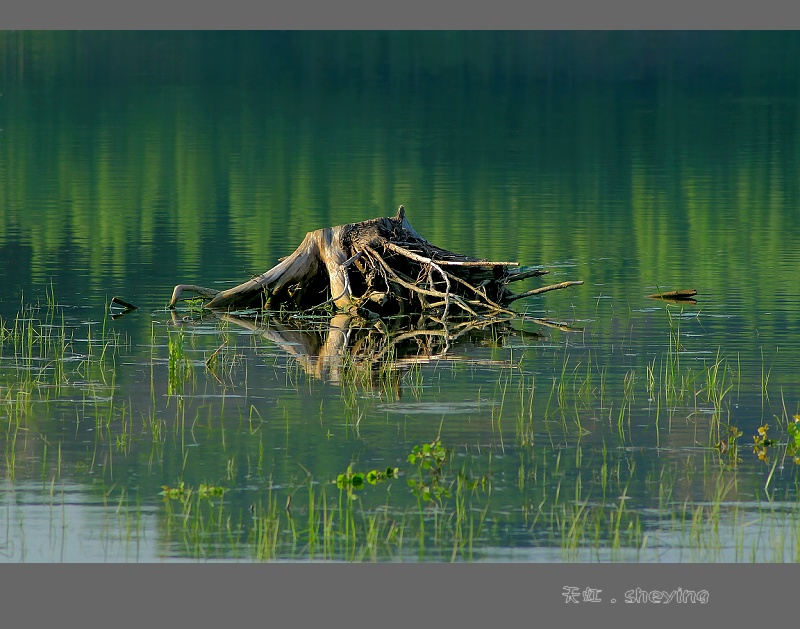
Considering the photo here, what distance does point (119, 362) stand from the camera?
17.0 meters

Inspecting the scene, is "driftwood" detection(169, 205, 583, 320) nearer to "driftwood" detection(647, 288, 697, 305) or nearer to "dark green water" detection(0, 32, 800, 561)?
"dark green water" detection(0, 32, 800, 561)

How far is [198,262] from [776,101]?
216ft

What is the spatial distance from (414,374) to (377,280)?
451 centimetres

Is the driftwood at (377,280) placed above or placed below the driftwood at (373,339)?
above

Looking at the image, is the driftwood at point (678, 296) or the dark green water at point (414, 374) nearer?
the dark green water at point (414, 374)

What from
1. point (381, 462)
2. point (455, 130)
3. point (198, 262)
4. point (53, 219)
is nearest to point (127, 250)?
point (198, 262)

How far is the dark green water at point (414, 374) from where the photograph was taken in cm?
1100

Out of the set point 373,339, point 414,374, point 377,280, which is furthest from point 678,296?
point 414,374

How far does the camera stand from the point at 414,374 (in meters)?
16.2

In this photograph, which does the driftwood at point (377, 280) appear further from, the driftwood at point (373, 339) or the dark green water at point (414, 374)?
the dark green water at point (414, 374)

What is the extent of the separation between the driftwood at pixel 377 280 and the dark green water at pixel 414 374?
2.44 ft

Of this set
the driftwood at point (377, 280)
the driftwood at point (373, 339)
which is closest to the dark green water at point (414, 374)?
the driftwood at point (373, 339)

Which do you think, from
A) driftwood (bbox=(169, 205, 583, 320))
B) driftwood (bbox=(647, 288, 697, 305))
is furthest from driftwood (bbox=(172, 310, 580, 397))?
driftwood (bbox=(647, 288, 697, 305))

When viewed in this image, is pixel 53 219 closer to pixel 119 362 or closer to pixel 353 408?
pixel 119 362
